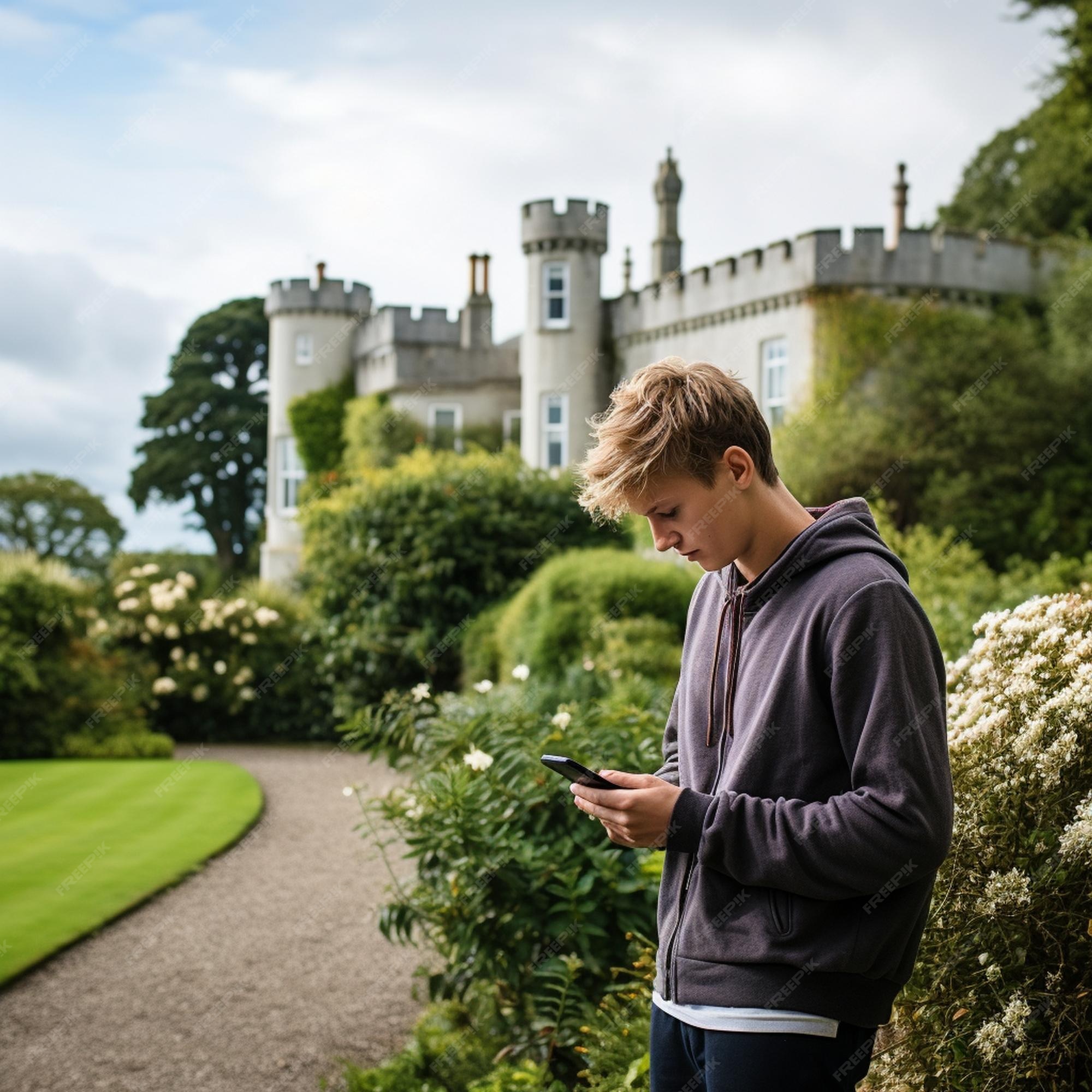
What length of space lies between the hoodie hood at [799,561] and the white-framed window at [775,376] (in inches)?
601

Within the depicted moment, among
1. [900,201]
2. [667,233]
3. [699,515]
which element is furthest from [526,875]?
[667,233]

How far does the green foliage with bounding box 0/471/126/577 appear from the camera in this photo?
38.0m

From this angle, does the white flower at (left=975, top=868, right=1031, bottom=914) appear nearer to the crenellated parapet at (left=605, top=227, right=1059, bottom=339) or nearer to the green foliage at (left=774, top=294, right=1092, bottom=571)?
the green foliage at (left=774, top=294, right=1092, bottom=571)

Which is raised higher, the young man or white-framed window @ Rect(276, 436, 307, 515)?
white-framed window @ Rect(276, 436, 307, 515)

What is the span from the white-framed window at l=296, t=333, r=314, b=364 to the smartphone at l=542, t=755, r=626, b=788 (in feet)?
85.3

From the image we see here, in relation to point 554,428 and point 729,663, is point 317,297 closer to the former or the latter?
point 554,428

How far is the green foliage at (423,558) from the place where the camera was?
15.6m

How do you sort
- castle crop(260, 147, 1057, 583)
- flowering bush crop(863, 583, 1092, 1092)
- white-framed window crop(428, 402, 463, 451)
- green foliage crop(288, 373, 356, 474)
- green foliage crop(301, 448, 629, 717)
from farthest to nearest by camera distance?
green foliage crop(288, 373, 356, 474) < white-framed window crop(428, 402, 463, 451) < castle crop(260, 147, 1057, 583) < green foliage crop(301, 448, 629, 717) < flowering bush crop(863, 583, 1092, 1092)

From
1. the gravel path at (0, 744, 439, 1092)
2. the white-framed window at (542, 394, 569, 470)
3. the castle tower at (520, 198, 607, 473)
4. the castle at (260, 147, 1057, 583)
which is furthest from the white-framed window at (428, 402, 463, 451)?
the gravel path at (0, 744, 439, 1092)

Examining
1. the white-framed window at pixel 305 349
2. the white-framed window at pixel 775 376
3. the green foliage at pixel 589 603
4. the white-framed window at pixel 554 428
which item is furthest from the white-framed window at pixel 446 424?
the green foliage at pixel 589 603

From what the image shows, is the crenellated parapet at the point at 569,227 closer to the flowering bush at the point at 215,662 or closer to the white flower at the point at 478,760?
the flowering bush at the point at 215,662

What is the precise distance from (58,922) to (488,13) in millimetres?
6408

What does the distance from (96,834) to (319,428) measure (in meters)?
18.4

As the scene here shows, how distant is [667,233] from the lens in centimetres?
2170
